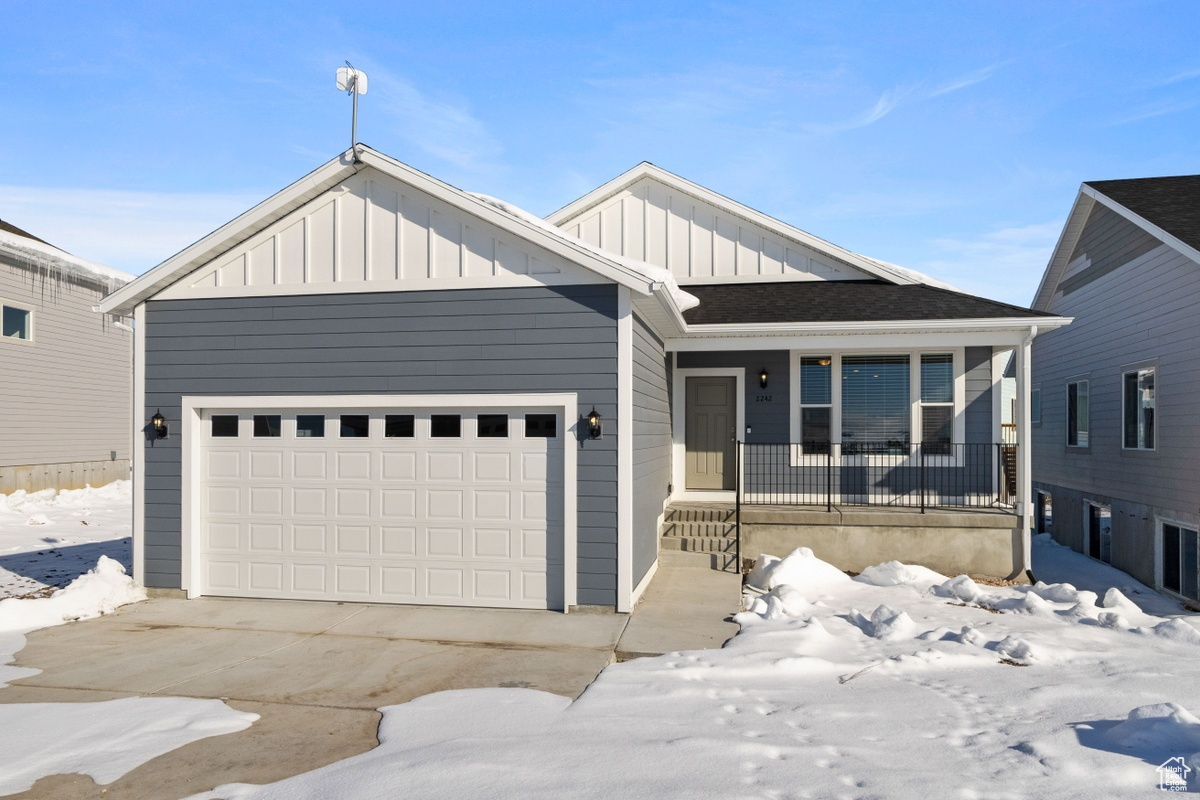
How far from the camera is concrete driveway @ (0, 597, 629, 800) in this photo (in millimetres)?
4207

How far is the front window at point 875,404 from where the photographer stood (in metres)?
11.2

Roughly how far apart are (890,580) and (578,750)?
6234 mm

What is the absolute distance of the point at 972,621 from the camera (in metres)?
7.44

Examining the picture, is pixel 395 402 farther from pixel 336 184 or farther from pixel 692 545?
pixel 692 545

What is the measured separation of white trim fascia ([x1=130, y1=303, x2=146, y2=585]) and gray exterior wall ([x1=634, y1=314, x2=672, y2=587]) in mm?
5532

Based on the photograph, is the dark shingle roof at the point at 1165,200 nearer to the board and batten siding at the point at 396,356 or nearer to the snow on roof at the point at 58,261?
the board and batten siding at the point at 396,356

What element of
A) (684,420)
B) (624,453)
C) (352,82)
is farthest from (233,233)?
(684,420)

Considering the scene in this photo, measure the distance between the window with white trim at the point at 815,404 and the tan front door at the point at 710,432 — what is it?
1.05 m

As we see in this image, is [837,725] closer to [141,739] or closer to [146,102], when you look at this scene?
[141,739]

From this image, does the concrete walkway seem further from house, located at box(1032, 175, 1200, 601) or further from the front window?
house, located at box(1032, 175, 1200, 601)

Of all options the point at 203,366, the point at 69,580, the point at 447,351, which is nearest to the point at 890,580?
the point at 447,351

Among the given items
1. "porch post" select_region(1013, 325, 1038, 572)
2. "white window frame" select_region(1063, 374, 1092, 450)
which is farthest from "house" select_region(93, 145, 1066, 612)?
"white window frame" select_region(1063, 374, 1092, 450)

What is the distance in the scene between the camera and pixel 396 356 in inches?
316

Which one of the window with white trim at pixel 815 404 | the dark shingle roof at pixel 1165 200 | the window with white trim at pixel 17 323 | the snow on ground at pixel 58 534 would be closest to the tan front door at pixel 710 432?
the window with white trim at pixel 815 404
